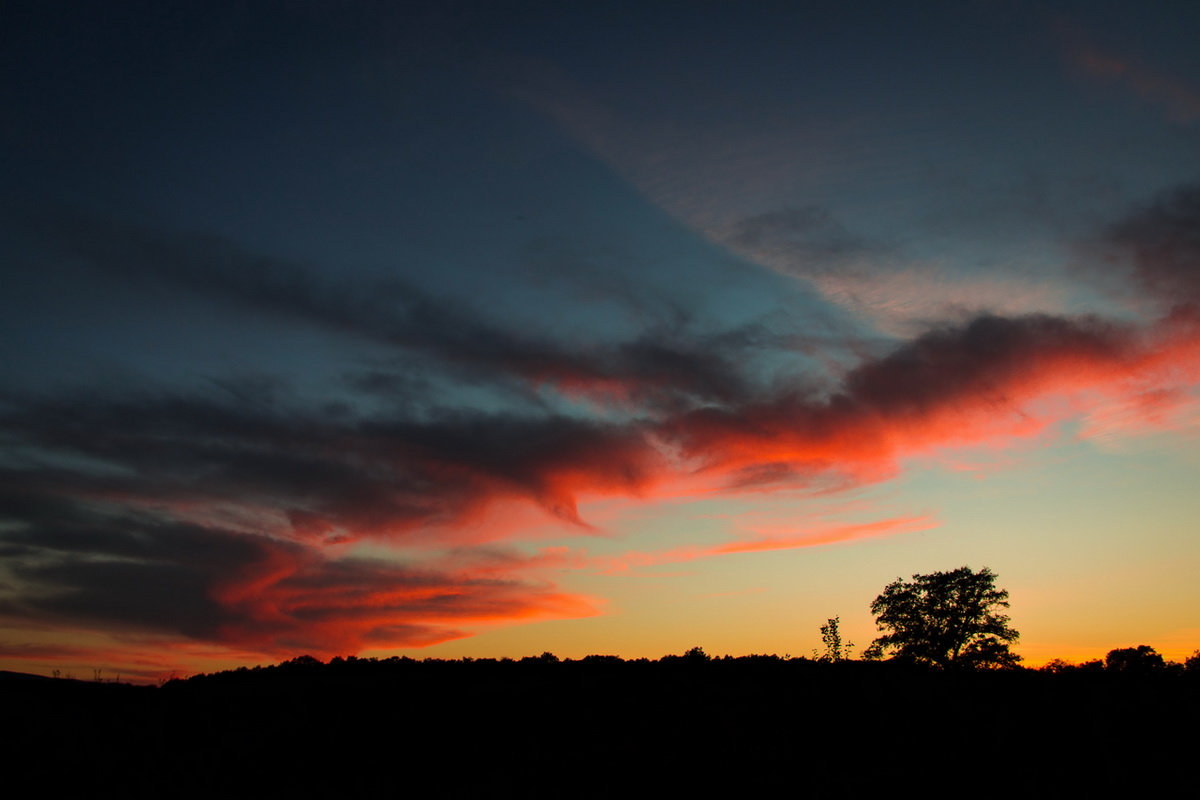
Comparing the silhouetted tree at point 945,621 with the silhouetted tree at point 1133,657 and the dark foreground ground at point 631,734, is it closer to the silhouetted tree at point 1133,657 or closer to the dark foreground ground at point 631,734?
the silhouetted tree at point 1133,657

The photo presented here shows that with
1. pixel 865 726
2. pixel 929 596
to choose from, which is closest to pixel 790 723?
pixel 865 726

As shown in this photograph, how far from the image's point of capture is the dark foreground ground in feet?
57.3

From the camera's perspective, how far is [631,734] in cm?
2027

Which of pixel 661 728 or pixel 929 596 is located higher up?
pixel 929 596

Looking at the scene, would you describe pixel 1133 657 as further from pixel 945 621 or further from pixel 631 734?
pixel 631 734

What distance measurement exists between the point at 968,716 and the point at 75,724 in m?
25.8

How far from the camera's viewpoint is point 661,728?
2067 cm

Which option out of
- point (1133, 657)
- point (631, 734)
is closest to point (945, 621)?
point (1133, 657)

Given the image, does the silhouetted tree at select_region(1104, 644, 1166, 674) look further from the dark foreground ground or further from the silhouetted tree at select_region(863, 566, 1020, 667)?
the dark foreground ground

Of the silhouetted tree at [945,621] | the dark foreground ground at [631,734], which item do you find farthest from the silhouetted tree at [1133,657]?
the dark foreground ground at [631,734]

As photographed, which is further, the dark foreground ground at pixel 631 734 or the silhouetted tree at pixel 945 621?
the silhouetted tree at pixel 945 621

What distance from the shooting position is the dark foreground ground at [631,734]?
687 inches

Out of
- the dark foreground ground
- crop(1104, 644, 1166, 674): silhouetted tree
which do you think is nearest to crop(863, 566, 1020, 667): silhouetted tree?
crop(1104, 644, 1166, 674): silhouetted tree

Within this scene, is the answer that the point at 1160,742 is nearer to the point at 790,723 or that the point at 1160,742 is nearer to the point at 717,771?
the point at 790,723
